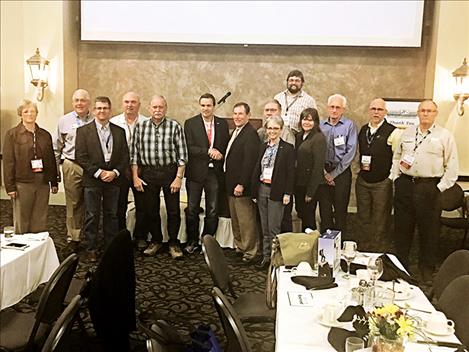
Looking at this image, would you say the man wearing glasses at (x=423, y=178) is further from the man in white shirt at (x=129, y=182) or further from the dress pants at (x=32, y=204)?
the dress pants at (x=32, y=204)

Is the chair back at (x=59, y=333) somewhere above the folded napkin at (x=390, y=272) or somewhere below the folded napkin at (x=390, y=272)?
below

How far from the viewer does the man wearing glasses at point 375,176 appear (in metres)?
4.81

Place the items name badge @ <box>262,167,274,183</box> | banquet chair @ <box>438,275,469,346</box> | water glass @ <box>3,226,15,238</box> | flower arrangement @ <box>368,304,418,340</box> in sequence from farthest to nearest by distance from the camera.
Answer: name badge @ <box>262,167,274,183</box>, water glass @ <box>3,226,15,238</box>, banquet chair @ <box>438,275,469,346</box>, flower arrangement @ <box>368,304,418,340</box>

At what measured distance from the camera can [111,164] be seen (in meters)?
4.69

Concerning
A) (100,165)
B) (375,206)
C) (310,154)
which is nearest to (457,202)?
(375,206)

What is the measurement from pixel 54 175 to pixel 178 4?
293 cm

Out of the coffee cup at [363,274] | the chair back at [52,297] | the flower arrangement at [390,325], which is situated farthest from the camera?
the coffee cup at [363,274]

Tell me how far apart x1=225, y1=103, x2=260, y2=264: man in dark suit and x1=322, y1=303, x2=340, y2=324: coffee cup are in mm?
2637

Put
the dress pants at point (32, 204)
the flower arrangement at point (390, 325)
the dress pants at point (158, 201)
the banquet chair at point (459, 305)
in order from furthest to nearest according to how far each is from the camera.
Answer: the dress pants at point (158, 201)
the dress pants at point (32, 204)
the banquet chair at point (459, 305)
the flower arrangement at point (390, 325)

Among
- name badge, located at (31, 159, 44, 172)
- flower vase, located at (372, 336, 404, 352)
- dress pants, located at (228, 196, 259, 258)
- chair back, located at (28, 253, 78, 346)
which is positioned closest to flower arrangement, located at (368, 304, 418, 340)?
flower vase, located at (372, 336, 404, 352)

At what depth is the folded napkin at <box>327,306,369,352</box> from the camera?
6.29 feet

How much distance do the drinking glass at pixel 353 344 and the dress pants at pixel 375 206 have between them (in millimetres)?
3150

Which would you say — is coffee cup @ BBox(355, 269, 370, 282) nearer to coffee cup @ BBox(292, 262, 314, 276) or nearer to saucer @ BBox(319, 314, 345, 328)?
coffee cup @ BBox(292, 262, 314, 276)

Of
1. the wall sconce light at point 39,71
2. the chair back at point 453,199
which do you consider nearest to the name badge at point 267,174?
the chair back at point 453,199
